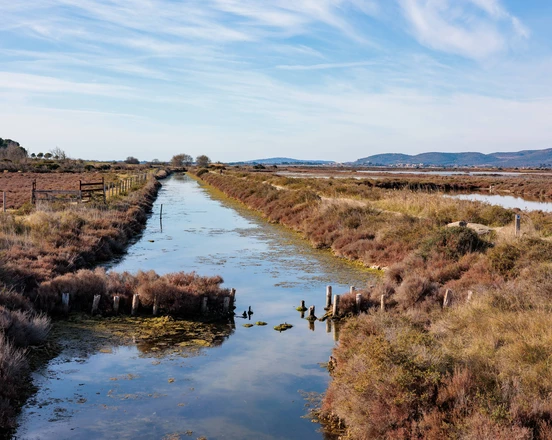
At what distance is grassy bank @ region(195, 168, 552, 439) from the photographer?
23.0 ft


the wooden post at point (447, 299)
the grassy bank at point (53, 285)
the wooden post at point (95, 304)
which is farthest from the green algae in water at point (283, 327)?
the wooden post at point (95, 304)

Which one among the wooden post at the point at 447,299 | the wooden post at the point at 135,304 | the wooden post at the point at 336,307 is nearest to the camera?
the wooden post at the point at 447,299

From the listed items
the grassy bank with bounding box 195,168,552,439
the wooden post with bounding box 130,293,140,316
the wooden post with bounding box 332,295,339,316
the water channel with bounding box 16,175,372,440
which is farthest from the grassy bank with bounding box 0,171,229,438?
the grassy bank with bounding box 195,168,552,439

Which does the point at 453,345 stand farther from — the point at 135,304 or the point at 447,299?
the point at 135,304

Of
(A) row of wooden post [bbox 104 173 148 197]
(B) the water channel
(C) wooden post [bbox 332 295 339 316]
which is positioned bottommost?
(B) the water channel

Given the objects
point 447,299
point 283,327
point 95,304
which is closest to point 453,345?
point 447,299

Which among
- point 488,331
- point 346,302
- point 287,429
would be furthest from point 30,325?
point 488,331

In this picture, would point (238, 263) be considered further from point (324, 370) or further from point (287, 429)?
point (287, 429)

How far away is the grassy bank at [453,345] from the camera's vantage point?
6996 mm

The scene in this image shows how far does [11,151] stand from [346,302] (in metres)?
121

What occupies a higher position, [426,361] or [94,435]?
[426,361]

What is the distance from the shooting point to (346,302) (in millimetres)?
14469

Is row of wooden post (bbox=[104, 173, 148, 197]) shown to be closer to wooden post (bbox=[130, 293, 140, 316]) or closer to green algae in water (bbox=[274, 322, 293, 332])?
wooden post (bbox=[130, 293, 140, 316])

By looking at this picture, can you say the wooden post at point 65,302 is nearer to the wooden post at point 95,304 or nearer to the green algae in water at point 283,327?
the wooden post at point 95,304
